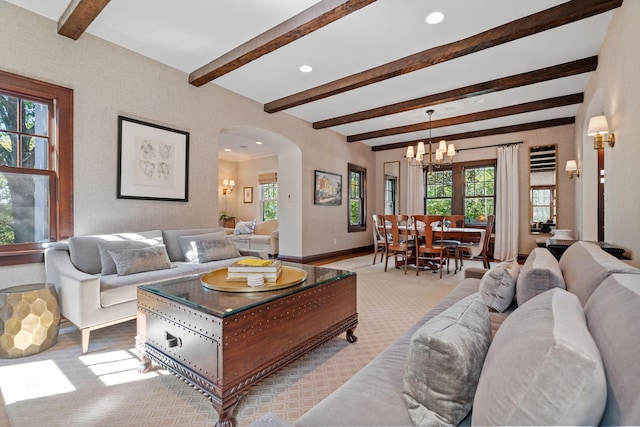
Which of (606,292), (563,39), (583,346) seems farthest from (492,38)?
(583,346)

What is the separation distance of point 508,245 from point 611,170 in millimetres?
3818

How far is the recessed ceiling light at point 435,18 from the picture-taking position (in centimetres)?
272

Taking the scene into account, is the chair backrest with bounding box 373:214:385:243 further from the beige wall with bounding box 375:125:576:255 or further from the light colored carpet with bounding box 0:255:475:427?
the beige wall with bounding box 375:125:576:255

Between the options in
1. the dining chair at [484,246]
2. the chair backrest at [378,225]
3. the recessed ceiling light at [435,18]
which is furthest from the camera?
the chair backrest at [378,225]

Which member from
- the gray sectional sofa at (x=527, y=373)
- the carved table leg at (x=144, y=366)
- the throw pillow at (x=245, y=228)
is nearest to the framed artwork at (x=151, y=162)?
the carved table leg at (x=144, y=366)

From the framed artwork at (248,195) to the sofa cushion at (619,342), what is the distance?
28.6ft

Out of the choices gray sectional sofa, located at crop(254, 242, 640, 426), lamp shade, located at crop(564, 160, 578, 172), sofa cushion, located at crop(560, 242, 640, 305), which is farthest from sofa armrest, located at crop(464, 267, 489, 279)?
lamp shade, located at crop(564, 160, 578, 172)

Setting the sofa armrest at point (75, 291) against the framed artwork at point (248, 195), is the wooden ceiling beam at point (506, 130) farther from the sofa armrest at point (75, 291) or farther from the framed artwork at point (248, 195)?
the sofa armrest at point (75, 291)

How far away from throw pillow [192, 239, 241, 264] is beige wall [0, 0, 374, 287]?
0.74 metres

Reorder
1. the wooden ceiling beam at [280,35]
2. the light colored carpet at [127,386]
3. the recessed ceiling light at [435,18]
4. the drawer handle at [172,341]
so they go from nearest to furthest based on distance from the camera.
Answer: the light colored carpet at [127,386] → the drawer handle at [172,341] → the wooden ceiling beam at [280,35] → the recessed ceiling light at [435,18]

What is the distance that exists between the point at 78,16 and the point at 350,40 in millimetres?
2459

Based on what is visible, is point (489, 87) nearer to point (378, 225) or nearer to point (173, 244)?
point (378, 225)

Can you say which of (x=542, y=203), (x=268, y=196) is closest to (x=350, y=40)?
(x=542, y=203)

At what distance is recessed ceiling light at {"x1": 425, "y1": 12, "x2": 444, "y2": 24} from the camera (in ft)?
8.93
